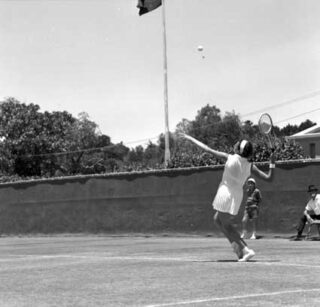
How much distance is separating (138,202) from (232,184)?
13.2 metres

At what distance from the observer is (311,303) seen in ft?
18.9

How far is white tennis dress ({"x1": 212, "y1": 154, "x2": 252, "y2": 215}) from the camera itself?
9211mm

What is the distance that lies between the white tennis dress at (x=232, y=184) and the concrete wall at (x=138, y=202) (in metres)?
9.09

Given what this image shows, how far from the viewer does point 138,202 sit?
22.4 metres

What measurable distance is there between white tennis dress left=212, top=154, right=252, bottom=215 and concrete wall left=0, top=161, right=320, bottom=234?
9.09m

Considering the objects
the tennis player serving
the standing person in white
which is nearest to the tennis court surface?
the tennis player serving

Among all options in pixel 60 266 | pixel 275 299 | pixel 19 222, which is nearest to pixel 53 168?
pixel 19 222

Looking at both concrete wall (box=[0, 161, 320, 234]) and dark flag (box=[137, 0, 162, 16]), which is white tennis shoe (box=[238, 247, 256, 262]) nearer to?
concrete wall (box=[0, 161, 320, 234])

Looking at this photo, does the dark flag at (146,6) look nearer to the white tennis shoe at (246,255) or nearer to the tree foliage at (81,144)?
the tree foliage at (81,144)

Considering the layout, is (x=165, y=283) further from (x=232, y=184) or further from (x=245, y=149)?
(x=245, y=149)

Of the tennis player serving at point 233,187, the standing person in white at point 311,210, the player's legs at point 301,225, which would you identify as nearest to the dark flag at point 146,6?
the standing person in white at point 311,210

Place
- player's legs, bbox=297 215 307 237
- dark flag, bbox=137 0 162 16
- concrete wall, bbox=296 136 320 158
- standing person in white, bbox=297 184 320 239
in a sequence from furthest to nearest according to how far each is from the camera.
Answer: concrete wall, bbox=296 136 320 158 → dark flag, bbox=137 0 162 16 → player's legs, bbox=297 215 307 237 → standing person in white, bbox=297 184 320 239

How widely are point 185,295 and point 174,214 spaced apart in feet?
49.1

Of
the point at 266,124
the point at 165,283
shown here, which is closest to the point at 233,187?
the point at 165,283
